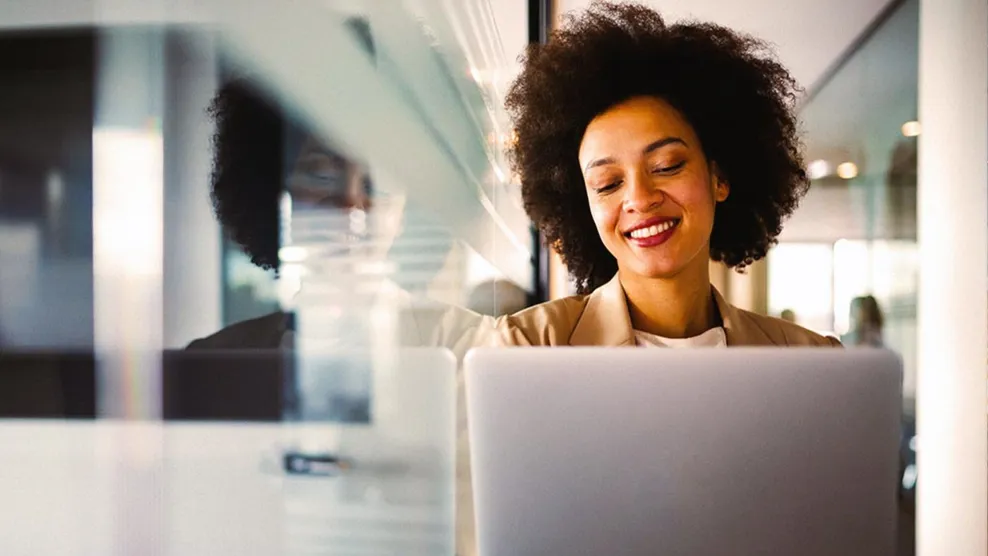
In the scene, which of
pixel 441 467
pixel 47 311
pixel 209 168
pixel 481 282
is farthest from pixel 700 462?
pixel 47 311

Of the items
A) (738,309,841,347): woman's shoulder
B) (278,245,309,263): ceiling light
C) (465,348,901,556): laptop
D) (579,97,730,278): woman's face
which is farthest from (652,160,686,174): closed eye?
(278,245,309,263): ceiling light

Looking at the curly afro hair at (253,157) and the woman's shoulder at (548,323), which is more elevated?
the curly afro hair at (253,157)

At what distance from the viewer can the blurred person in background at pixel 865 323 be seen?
56.1 inches

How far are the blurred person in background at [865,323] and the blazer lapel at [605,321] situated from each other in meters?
0.46

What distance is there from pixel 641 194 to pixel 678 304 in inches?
9.4

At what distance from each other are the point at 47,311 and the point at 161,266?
31 centimetres

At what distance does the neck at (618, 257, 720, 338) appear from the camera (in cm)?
141

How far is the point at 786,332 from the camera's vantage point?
1418mm

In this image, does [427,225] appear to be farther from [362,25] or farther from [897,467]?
[897,467]

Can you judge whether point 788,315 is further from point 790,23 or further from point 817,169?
point 790,23

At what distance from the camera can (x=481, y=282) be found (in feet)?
5.08

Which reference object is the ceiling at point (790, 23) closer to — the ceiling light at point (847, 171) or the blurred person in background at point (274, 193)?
the ceiling light at point (847, 171)

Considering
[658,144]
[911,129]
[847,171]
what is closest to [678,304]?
[658,144]

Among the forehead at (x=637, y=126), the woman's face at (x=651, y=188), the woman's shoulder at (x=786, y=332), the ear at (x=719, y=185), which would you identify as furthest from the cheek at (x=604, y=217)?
the woman's shoulder at (x=786, y=332)
